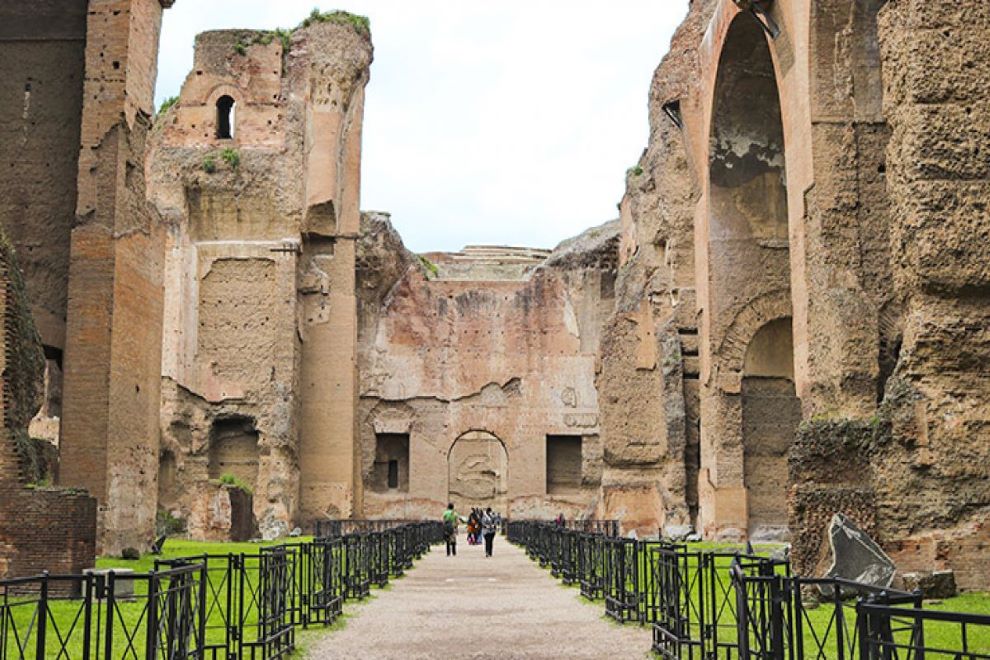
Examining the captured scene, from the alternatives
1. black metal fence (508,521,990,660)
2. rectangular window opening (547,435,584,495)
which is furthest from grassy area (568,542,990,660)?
rectangular window opening (547,435,584,495)

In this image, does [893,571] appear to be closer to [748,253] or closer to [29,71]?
[748,253]

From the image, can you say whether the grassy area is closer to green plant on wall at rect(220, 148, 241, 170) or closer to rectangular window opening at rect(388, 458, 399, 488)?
green plant on wall at rect(220, 148, 241, 170)

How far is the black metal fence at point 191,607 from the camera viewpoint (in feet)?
16.6

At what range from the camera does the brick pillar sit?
1661 cm

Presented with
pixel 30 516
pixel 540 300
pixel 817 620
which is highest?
pixel 540 300

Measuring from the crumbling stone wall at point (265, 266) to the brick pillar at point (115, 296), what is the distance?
9.53 metres

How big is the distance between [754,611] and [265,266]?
24422 mm

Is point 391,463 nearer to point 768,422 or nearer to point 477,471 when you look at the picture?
point 477,471

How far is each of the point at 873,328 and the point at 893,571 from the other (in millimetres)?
4250

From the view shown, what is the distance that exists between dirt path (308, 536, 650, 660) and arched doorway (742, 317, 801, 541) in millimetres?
5319

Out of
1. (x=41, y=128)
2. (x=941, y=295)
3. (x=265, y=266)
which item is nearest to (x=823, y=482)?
(x=941, y=295)

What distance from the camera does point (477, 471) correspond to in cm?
3694

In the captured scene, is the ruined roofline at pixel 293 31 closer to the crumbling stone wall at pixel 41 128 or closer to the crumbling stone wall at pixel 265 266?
the crumbling stone wall at pixel 265 266

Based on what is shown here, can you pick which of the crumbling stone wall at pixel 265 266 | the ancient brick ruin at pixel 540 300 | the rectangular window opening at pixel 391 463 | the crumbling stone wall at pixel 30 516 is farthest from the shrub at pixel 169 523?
the crumbling stone wall at pixel 30 516
